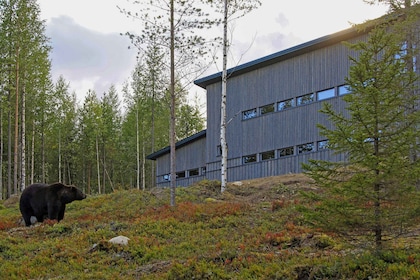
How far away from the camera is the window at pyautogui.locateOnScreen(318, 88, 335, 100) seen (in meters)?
23.5

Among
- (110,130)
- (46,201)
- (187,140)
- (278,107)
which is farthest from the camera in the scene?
(110,130)

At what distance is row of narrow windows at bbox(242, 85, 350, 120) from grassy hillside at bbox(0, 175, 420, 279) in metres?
8.04

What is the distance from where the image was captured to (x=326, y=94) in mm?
23750

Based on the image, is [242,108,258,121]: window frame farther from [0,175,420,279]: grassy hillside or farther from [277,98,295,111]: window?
[0,175,420,279]: grassy hillside

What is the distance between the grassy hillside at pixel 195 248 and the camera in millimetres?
8031

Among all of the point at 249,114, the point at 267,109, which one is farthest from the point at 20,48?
the point at 267,109

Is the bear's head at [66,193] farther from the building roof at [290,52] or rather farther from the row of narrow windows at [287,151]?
the row of narrow windows at [287,151]

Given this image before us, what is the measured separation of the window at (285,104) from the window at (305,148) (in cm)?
248

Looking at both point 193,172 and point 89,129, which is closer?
point 193,172

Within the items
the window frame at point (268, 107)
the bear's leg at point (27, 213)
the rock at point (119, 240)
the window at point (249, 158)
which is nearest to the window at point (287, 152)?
the window at point (249, 158)

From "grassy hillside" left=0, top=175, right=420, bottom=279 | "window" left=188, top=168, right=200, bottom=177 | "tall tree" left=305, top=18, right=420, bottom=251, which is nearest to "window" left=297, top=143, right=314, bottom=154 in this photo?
"grassy hillside" left=0, top=175, right=420, bottom=279

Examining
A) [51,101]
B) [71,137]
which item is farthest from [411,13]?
[71,137]

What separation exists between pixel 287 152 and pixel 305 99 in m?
3.06

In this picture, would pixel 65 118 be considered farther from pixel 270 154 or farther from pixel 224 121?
pixel 224 121
